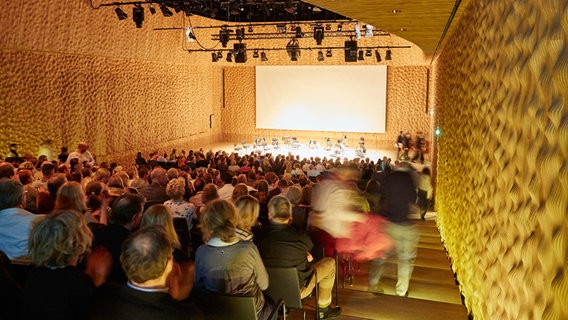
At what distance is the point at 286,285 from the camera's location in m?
3.71

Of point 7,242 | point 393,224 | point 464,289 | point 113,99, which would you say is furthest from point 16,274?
point 113,99

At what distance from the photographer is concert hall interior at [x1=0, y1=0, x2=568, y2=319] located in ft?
6.61

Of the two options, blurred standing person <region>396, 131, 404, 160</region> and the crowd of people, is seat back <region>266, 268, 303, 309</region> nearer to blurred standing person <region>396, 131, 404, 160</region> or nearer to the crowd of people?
the crowd of people

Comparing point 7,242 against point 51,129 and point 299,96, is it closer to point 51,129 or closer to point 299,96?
point 51,129

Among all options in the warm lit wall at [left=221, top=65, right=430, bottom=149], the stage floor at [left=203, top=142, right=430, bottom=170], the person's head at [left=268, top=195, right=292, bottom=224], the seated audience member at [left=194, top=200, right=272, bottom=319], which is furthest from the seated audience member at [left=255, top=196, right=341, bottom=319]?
the warm lit wall at [left=221, top=65, right=430, bottom=149]

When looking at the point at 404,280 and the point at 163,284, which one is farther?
Answer: the point at 404,280

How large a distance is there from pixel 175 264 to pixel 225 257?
0.30 meters

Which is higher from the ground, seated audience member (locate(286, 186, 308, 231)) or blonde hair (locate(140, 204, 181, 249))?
blonde hair (locate(140, 204, 181, 249))

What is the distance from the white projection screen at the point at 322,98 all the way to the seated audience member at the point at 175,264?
1767 cm

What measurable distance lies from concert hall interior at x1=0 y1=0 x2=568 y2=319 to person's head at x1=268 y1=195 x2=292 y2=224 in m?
1.00

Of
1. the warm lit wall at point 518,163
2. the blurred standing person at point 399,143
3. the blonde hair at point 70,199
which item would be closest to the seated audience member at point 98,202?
the blonde hair at point 70,199

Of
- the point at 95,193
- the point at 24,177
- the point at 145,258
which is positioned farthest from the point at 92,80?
the point at 145,258

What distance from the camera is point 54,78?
39.2 feet

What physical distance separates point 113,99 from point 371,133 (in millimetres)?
10285
